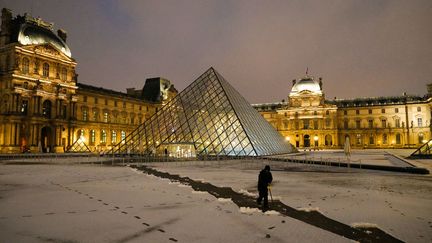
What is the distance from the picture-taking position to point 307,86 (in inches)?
2736

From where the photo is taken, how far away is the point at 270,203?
7.48 m

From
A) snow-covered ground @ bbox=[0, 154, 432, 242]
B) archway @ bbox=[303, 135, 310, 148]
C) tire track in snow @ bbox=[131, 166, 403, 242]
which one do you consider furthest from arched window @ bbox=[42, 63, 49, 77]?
archway @ bbox=[303, 135, 310, 148]

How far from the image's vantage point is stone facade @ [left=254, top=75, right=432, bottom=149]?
64.1 metres

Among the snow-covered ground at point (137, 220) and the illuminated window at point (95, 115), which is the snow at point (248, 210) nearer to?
the snow-covered ground at point (137, 220)

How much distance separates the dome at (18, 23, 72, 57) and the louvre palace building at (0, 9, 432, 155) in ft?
0.39

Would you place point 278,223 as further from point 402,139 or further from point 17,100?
point 402,139

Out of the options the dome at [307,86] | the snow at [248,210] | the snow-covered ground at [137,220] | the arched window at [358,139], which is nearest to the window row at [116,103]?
the dome at [307,86]

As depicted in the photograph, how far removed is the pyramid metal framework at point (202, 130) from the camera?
2456cm

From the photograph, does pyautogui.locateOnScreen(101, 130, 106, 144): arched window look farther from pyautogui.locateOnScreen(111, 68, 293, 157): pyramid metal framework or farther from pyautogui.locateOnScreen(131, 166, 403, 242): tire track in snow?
pyautogui.locateOnScreen(131, 166, 403, 242): tire track in snow

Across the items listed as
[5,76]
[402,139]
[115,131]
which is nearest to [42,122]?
[5,76]

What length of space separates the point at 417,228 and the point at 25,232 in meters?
6.25

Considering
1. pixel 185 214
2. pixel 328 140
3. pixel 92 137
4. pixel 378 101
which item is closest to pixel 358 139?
pixel 328 140

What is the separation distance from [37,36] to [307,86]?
167ft

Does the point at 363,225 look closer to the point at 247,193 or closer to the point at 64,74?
the point at 247,193
